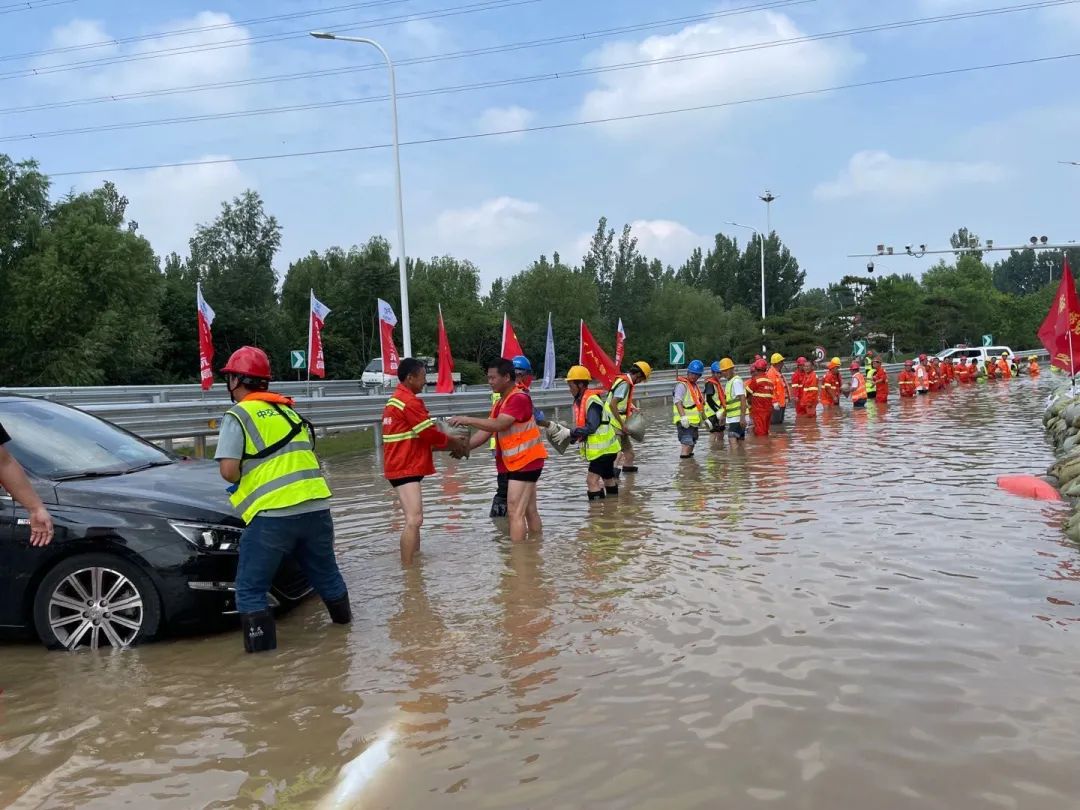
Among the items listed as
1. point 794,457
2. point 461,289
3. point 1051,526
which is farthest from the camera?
point 461,289

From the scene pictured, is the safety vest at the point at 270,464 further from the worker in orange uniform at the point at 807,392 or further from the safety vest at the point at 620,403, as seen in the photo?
the worker in orange uniform at the point at 807,392

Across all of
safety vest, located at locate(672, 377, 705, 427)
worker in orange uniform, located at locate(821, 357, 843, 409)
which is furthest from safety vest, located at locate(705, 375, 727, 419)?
worker in orange uniform, located at locate(821, 357, 843, 409)

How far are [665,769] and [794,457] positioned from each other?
1144 cm

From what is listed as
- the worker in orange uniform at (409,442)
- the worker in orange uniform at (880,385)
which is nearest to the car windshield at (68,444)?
the worker in orange uniform at (409,442)

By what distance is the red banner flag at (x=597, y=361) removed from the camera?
14.3m

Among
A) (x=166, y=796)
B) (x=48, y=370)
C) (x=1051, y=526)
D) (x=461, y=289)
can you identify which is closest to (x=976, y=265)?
(x=461, y=289)

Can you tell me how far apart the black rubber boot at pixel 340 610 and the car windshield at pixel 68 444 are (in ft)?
5.40

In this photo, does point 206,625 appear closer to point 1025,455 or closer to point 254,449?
point 254,449

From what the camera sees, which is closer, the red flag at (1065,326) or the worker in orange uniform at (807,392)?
the red flag at (1065,326)

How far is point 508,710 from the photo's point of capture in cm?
442

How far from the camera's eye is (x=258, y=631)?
5.41 m

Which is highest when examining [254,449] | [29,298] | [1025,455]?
[29,298]

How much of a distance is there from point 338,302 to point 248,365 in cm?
5032

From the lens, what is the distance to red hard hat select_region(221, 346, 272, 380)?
5.66 metres
